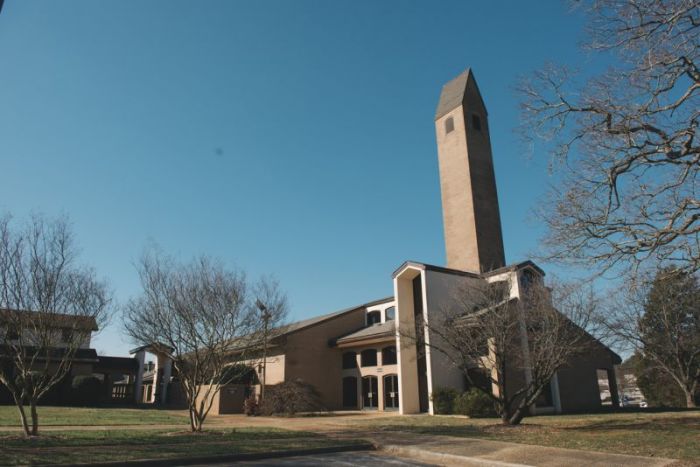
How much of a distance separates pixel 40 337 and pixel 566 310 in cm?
1779

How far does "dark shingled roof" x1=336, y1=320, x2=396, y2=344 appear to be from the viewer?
30547mm

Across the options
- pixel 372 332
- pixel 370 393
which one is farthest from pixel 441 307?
pixel 370 393

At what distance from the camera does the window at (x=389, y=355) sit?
3089 centimetres

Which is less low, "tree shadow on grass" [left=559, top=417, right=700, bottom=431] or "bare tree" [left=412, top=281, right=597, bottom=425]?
"bare tree" [left=412, top=281, right=597, bottom=425]

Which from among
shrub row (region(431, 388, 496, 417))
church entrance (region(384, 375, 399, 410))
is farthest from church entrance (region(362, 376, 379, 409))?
shrub row (region(431, 388, 496, 417))

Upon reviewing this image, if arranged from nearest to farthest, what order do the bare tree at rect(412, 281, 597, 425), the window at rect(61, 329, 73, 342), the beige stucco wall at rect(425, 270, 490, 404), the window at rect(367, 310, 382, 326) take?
the window at rect(61, 329, 73, 342) < the bare tree at rect(412, 281, 597, 425) < the beige stucco wall at rect(425, 270, 490, 404) < the window at rect(367, 310, 382, 326)

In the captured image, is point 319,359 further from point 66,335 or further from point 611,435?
point 611,435

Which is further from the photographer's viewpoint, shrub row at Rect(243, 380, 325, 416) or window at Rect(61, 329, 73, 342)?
shrub row at Rect(243, 380, 325, 416)

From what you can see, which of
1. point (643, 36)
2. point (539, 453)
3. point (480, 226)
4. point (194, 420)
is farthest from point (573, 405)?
point (643, 36)

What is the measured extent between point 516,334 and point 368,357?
13.5 meters

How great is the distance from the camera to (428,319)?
25641mm

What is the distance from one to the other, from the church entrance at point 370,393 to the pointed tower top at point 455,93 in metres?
23.9

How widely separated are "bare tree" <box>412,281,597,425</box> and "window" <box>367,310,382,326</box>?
11.7m

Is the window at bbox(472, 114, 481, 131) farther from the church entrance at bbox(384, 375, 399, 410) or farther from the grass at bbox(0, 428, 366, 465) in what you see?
the grass at bbox(0, 428, 366, 465)
